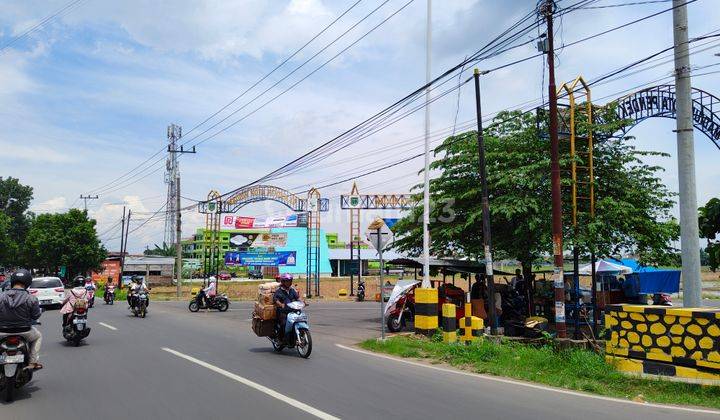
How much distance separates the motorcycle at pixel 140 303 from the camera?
73.7 ft

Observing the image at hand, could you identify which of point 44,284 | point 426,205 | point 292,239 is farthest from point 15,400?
point 292,239

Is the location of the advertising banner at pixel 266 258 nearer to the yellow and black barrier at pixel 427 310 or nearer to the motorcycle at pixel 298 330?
the yellow and black barrier at pixel 427 310

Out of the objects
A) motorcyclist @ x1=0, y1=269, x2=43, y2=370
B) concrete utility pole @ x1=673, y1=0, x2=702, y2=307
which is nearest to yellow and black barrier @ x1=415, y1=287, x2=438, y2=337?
concrete utility pole @ x1=673, y1=0, x2=702, y2=307

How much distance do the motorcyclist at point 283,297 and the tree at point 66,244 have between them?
54.9 m

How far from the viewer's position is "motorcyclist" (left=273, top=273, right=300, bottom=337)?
38.3 feet

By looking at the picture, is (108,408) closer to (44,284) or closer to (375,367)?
(375,367)

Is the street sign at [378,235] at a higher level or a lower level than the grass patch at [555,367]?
higher

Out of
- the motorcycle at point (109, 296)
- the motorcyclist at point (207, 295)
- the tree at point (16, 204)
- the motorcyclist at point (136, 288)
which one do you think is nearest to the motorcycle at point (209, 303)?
the motorcyclist at point (207, 295)

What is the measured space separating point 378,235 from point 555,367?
17.4ft

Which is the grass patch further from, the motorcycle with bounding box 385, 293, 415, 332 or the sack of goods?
the motorcycle with bounding box 385, 293, 415, 332

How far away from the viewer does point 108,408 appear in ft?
Answer: 22.7

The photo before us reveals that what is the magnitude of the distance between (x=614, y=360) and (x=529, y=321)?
5.26 meters

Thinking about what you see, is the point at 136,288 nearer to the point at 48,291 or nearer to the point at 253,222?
the point at 48,291

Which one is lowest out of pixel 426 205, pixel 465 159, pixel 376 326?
pixel 376 326
